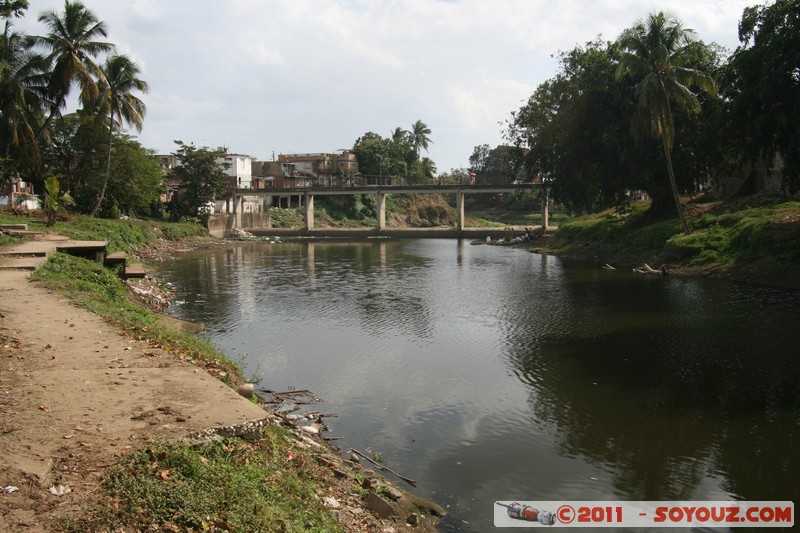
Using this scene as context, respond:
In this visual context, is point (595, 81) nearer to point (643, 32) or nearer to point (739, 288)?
point (643, 32)

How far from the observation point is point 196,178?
73.9m

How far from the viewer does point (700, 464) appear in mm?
10898

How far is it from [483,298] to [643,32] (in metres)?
20.8

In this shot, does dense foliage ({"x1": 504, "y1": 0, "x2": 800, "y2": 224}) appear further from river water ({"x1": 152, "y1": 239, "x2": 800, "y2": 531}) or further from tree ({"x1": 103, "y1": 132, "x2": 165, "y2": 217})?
tree ({"x1": 103, "y1": 132, "x2": 165, "y2": 217})

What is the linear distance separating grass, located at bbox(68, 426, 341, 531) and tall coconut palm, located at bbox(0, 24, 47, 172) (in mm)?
36729

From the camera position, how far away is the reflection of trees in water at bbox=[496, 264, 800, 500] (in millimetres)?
10781

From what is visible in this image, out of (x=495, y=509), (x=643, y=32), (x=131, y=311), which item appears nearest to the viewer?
(x=495, y=509)

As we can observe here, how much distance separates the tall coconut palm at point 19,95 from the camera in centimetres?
3772

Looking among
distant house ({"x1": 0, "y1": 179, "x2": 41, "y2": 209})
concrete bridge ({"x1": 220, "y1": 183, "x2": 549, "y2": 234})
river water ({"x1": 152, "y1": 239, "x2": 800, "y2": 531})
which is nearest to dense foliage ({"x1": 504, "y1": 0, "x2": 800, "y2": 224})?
river water ({"x1": 152, "y1": 239, "x2": 800, "y2": 531})

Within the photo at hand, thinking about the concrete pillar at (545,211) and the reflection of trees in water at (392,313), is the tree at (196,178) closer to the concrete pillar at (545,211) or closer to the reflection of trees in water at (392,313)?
the concrete pillar at (545,211)

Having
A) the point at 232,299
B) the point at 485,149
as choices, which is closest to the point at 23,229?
the point at 232,299

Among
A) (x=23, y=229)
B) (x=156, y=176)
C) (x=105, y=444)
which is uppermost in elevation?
(x=156, y=176)

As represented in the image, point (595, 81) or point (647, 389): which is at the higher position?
point (595, 81)

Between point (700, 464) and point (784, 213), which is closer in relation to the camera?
point (700, 464)
